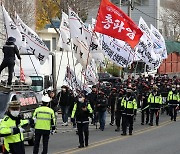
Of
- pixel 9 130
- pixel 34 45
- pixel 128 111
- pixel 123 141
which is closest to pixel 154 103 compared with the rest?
pixel 128 111

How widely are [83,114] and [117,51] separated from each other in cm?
1103

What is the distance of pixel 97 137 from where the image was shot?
22531 millimetres

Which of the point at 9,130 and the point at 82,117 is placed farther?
the point at 82,117

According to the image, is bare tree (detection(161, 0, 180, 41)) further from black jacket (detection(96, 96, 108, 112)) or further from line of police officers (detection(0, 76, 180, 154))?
black jacket (detection(96, 96, 108, 112))

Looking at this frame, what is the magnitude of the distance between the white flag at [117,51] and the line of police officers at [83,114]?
174 centimetres

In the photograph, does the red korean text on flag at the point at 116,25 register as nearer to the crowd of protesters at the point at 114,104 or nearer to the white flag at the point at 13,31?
the crowd of protesters at the point at 114,104

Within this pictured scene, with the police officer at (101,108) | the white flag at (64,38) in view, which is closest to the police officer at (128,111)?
the police officer at (101,108)

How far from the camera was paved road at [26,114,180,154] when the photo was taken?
720 inches

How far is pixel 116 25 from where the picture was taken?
2670 centimetres

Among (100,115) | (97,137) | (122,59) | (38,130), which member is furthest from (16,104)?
(122,59)

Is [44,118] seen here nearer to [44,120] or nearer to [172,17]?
[44,120]

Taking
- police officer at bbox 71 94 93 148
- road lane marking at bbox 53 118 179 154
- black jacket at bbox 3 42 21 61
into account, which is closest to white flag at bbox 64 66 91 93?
road lane marking at bbox 53 118 179 154

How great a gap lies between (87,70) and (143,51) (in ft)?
22.6

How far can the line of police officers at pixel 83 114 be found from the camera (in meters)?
12.8
